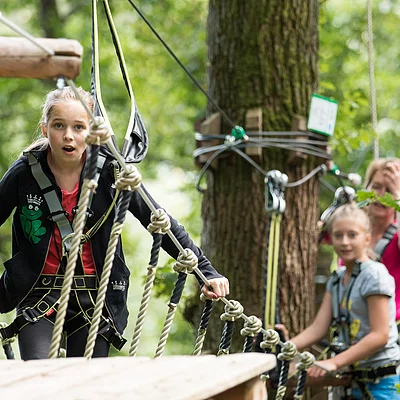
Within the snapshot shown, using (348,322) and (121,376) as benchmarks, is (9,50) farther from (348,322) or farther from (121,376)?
(348,322)

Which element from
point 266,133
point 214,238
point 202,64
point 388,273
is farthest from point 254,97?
point 202,64

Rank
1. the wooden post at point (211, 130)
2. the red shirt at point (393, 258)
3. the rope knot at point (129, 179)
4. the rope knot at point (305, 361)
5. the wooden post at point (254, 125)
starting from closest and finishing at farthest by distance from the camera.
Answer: the rope knot at point (129, 179) → the rope knot at point (305, 361) → the red shirt at point (393, 258) → the wooden post at point (254, 125) → the wooden post at point (211, 130)

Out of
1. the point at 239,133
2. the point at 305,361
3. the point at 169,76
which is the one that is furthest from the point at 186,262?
the point at 169,76

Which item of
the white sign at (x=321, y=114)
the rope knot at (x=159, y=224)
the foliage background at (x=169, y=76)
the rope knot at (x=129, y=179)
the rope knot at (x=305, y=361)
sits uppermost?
the foliage background at (x=169, y=76)

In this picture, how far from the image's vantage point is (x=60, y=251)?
2834mm

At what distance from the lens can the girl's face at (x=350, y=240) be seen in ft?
12.7

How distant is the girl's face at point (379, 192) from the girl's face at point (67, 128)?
1828 mm

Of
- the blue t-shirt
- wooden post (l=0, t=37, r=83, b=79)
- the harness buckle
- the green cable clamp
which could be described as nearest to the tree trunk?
the green cable clamp

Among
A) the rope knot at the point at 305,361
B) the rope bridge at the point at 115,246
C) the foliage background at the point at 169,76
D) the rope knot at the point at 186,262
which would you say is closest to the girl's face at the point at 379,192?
the rope bridge at the point at 115,246

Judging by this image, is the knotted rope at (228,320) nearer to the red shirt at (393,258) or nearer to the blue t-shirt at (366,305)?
the blue t-shirt at (366,305)

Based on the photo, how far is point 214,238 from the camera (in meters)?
4.30

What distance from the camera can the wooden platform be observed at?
1.58 m

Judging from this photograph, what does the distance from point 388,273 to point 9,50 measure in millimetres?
2452

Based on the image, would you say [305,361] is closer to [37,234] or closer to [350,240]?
[350,240]
